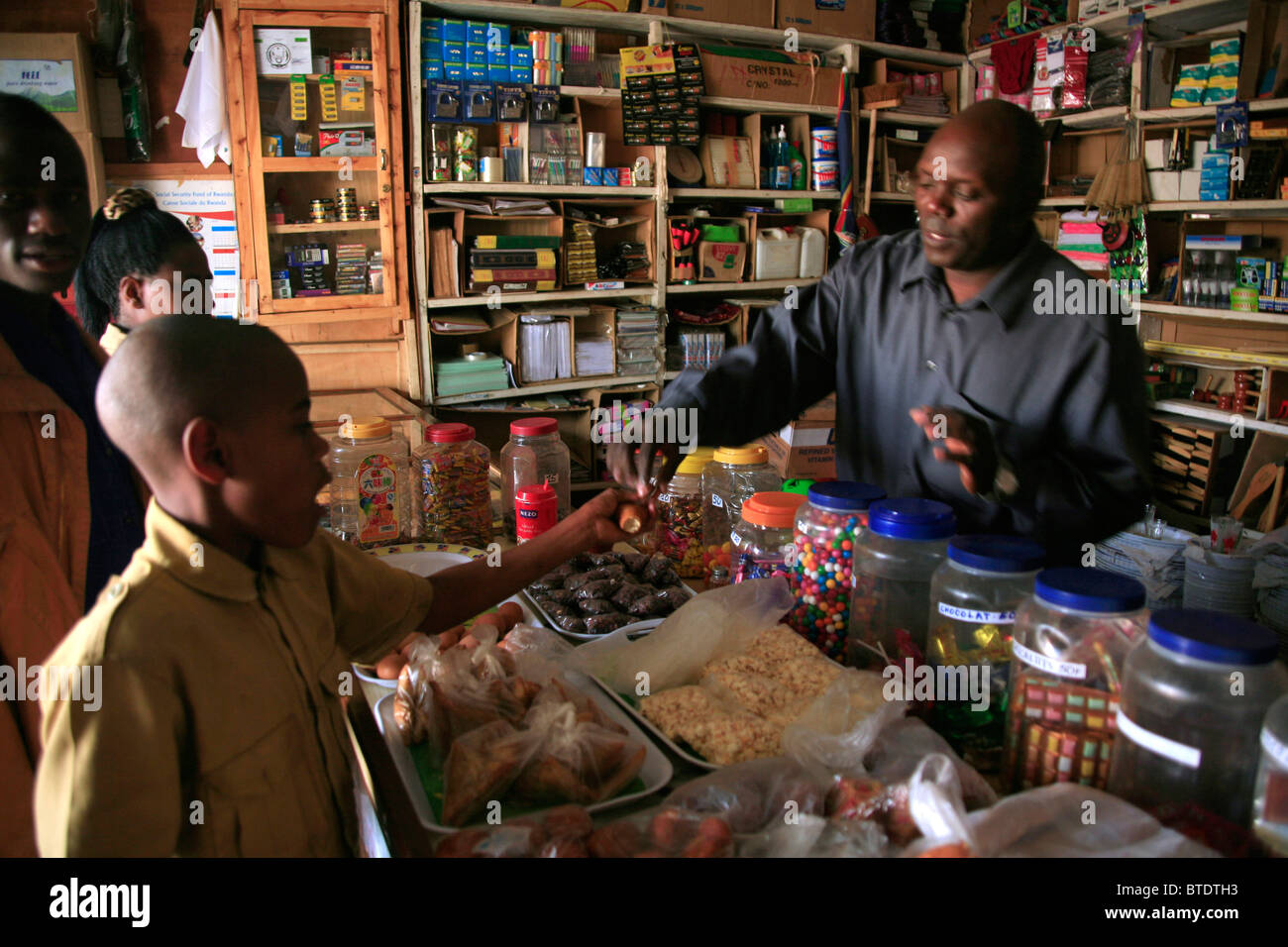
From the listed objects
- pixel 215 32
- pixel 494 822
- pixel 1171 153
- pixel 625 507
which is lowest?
pixel 494 822

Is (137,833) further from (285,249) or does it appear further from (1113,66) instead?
(1113,66)

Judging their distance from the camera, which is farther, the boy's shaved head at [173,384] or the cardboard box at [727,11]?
the cardboard box at [727,11]

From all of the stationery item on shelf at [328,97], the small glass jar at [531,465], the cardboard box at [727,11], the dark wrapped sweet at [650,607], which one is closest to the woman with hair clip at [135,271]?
the small glass jar at [531,465]

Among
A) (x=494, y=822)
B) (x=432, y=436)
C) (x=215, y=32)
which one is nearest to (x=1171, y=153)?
(x=432, y=436)

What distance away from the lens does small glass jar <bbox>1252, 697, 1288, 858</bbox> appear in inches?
30.7

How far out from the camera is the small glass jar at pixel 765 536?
1.53 metres

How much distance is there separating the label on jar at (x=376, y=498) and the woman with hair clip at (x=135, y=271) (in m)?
0.49

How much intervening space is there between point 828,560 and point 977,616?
1.09 ft

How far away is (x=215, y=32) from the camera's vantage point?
357 cm

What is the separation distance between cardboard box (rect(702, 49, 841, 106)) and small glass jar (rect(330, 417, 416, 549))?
10.9 feet

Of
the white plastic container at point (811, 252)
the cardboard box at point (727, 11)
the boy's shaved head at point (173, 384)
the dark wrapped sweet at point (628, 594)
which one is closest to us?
the boy's shaved head at point (173, 384)

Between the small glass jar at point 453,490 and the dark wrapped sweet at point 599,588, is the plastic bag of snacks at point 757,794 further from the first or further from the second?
the small glass jar at point 453,490
